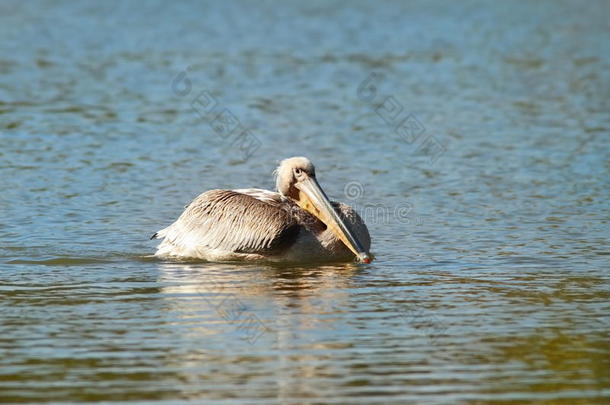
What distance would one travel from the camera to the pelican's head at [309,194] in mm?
8953

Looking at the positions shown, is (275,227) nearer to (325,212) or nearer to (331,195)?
(325,212)

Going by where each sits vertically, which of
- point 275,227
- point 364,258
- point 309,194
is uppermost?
point 309,194

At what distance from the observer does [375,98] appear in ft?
55.9

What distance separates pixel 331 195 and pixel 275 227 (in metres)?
2.63

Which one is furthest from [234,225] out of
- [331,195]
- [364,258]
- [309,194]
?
[331,195]

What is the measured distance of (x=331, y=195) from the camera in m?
11.6

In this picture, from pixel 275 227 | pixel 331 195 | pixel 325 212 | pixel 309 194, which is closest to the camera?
pixel 275 227

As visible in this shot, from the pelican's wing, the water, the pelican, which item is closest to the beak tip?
the pelican

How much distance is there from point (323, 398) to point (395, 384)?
43 centimetres

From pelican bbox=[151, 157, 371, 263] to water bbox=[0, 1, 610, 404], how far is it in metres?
0.19

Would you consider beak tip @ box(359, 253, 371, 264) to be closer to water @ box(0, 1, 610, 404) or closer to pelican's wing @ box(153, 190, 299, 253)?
water @ box(0, 1, 610, 404)

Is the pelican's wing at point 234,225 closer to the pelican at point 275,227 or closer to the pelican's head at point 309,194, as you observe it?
the pelican at point 275,227

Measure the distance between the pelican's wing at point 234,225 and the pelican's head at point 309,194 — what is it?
153 mm

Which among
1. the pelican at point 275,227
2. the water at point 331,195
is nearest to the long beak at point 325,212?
the pelican at point 275,227
